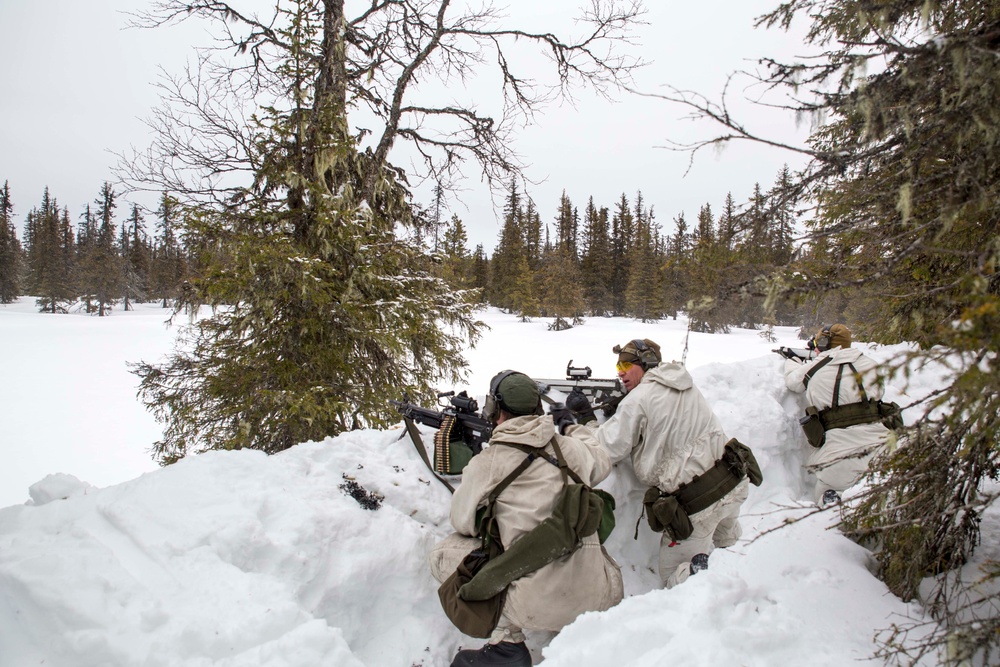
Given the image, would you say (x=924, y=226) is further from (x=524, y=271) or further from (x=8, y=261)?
(x=8, y=261)

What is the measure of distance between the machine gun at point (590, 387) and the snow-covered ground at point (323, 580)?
2.60 feet

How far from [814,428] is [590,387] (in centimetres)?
227

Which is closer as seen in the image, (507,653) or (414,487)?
(507,653)

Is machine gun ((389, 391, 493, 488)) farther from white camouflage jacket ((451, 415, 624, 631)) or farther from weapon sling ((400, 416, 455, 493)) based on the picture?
white camouflage jacket ((451, 415, 624, 631))

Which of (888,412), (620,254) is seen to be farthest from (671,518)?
(620,254)

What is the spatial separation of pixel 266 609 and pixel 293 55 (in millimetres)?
6065

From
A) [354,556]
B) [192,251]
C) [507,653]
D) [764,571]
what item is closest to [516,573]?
[507,653]

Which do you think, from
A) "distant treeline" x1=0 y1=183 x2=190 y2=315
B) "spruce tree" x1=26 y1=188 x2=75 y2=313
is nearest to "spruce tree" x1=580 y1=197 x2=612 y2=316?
"distant treeline" x1=0 y1=183 x2=190 y2=315

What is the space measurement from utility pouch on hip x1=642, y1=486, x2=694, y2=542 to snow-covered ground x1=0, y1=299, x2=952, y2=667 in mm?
448

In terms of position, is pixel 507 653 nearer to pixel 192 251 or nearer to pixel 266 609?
pixel 266 609

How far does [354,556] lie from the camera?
2.81 meters

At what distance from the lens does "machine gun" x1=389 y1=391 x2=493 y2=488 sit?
371 centimetres

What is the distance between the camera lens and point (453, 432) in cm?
381

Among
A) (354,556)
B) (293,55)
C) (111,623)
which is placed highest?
(293,55)
